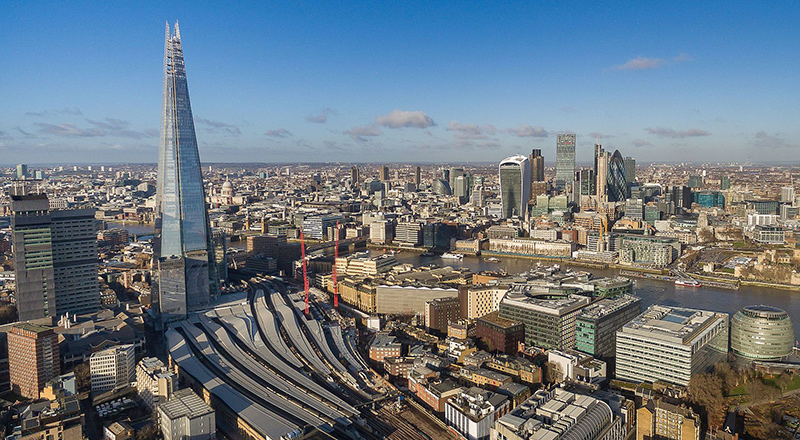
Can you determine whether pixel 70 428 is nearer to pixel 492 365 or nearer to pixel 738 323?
pixel 492 365

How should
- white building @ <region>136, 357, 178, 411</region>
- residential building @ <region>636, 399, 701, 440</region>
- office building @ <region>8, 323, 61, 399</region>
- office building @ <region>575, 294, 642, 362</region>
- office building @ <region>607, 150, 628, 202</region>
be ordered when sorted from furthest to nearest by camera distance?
office building @ <region>607, 150, 628, 202</region> → office building @ <region>575, 294, 642, 362</region> → office building @ <region>8, 323, 61, 399</region> → white building @ <region>136, 357, 178, 411</region> → residential building @ <region>636, 399, 701, 440</region>

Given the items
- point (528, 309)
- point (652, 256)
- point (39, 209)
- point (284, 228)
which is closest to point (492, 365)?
point (528, 309)

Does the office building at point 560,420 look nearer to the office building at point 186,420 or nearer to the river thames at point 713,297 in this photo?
the office building at point 186,420

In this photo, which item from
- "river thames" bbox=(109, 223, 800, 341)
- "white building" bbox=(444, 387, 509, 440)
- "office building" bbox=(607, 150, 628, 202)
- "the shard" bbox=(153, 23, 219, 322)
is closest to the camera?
"white building" bbox=(444, 387, 509, 440)

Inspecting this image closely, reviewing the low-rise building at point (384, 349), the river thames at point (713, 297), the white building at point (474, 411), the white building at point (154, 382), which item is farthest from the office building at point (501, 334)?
the white building at point (154, 382)

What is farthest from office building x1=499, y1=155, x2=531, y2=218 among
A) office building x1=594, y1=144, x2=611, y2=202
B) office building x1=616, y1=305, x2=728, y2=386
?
office building x1=616, y1=305, x2=728, y2=386

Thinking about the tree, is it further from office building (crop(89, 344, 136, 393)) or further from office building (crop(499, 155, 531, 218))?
office building (crop(499, 155, 531, 218))
